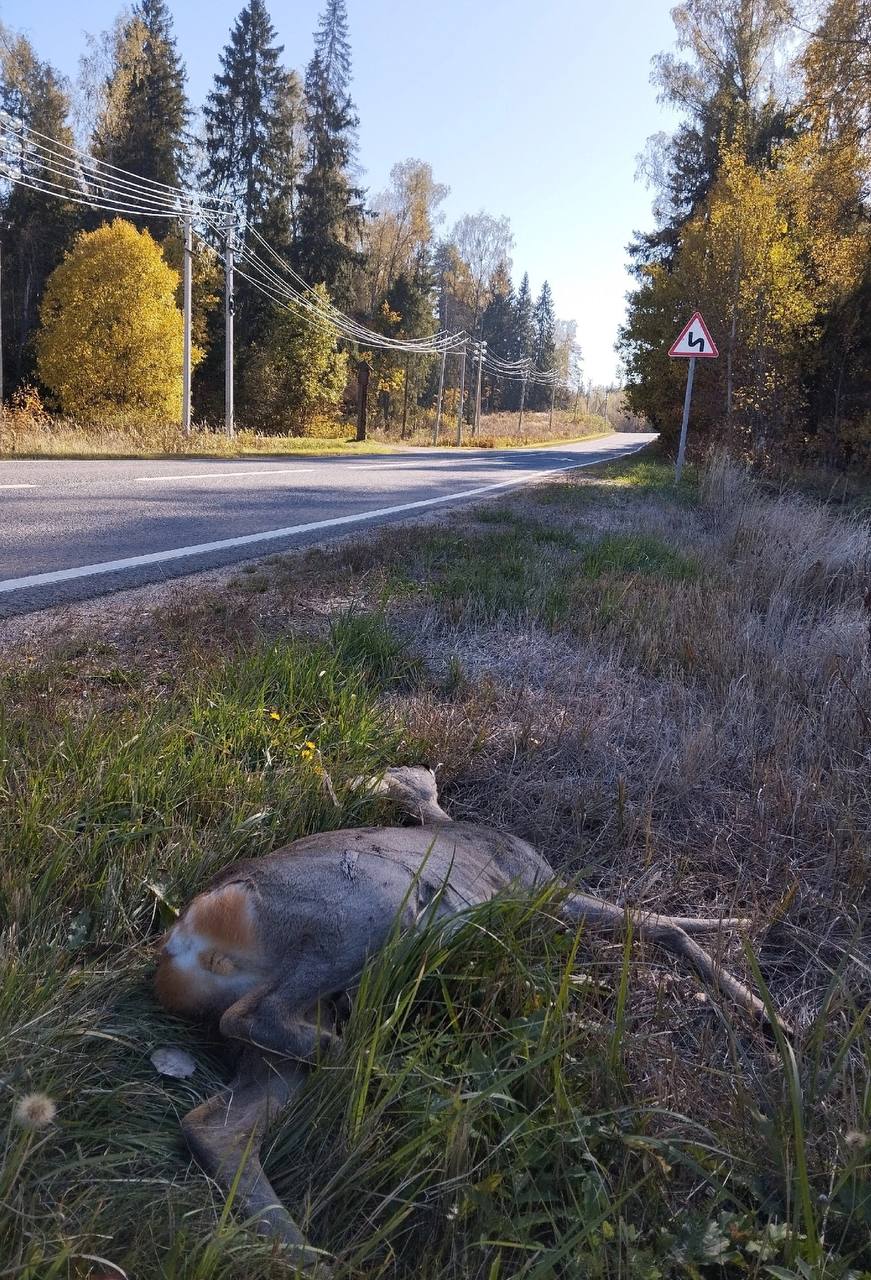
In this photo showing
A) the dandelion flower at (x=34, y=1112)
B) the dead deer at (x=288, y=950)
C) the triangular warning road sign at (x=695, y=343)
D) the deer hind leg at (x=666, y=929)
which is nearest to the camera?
the dandelion flower at (x=34, y=1112)

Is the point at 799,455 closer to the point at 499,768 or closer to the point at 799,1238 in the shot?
the point at 499,768

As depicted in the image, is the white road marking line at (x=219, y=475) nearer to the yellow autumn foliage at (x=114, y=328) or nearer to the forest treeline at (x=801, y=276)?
the forest treeline at (x=801, y=276)

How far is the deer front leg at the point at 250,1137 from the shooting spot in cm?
123

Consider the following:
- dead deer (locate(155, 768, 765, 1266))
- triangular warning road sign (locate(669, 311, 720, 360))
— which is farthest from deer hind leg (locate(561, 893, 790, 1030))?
triangular warning road sign (locate(669, 311, 720, 360))

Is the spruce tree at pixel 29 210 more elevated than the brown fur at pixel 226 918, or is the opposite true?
the spruce tree at pixel 29 210

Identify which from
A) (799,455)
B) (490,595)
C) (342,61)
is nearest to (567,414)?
(342,61)

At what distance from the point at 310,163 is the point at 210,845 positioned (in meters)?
55.3

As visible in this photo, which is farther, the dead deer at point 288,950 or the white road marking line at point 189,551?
the white road marking line at point 189,551

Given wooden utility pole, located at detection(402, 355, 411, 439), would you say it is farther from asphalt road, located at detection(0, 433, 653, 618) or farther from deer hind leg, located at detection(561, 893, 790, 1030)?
deer hind leg, located at detection(561, 893, 790, 1030)

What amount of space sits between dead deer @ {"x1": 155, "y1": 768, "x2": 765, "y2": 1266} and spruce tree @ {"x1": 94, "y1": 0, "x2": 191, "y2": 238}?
163 ft

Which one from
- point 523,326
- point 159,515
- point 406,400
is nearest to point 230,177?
point 406,400

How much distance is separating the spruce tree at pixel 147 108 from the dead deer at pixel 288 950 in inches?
1958

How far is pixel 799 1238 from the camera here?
1.28 metres

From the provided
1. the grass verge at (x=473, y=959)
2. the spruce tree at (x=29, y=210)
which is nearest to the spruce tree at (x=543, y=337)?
the spruce tree at (x=29, y=210)
